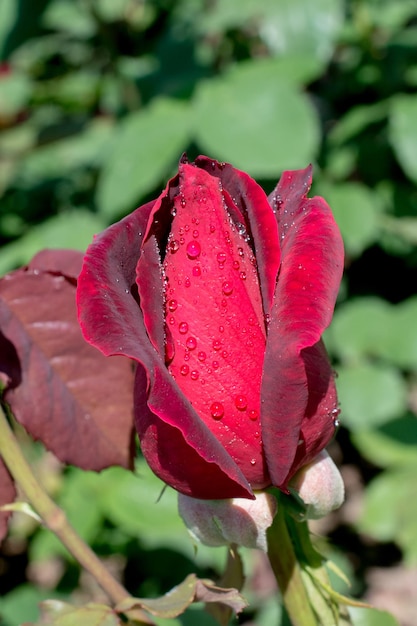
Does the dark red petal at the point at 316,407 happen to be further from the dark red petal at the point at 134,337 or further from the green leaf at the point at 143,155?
the green leaf at the point at 143,155

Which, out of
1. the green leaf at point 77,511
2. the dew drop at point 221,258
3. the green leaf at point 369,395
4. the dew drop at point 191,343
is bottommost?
the green leaf at point 369,395

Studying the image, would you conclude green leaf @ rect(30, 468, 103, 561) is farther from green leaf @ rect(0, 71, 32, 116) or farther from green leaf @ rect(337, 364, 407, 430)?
green leaf @ rect(0, 71, 32, 116)

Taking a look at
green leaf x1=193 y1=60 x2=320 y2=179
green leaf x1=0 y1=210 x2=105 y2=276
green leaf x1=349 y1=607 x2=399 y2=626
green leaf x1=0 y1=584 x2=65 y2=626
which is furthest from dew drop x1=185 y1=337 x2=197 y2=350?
green leaf x1=0 y1=210 x2=105 y2=276

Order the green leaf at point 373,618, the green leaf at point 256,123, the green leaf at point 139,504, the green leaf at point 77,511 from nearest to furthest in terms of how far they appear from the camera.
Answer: the green leaf at point 373,618 → the green leaf at point 139,504 → the green leaf at point 77,511 → the green leaf at point 256,123

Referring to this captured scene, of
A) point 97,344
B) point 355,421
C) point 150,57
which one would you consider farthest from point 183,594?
point 150,57

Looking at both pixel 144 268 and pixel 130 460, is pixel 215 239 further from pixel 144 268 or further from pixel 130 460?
pixel 130 460

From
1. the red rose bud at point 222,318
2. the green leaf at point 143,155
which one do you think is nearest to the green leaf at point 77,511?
the green leaf at point 143,155

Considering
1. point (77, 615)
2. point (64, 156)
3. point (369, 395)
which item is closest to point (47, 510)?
point (77, 615)
